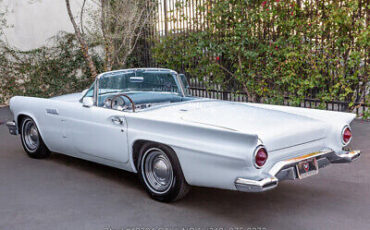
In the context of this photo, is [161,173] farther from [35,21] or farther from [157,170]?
[35,21]

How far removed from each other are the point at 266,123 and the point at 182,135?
2.54 ft

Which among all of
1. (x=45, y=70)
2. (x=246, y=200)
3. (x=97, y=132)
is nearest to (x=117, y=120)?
(x=97, y=132)

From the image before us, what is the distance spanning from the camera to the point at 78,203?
14.4 feet

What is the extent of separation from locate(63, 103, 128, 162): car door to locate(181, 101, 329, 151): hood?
0.77 metres

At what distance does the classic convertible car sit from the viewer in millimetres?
3613

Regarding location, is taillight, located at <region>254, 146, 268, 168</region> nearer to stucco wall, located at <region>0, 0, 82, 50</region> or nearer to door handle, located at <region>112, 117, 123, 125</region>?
door handle, located at <region>112, 117, 123, 125</region>

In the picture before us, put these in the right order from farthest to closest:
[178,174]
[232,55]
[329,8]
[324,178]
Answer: [232,55]
[329,8]
[324,178]
[178,174]

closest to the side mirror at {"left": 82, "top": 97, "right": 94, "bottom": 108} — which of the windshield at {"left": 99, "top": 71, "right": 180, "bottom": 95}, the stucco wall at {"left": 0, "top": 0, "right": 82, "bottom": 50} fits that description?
the windshield at {"left": 99, "top": 71, "right": 180, "bottom": 95}

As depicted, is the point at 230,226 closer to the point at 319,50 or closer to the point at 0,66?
the point at 319,50

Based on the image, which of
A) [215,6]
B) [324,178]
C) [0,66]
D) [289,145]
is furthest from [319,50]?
[0,66]

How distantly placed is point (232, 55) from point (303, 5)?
5.97ft

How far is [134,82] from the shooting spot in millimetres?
5266

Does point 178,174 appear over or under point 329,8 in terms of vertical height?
under

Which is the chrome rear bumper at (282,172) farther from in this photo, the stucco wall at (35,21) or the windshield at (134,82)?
the stucco wall at (35,21)
